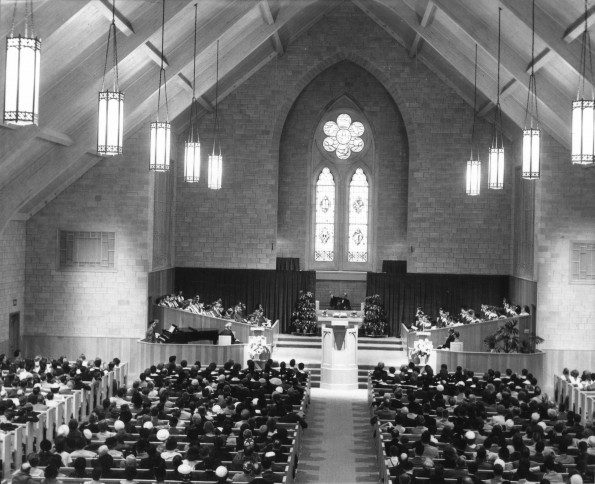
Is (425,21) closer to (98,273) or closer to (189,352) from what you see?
(189,352)

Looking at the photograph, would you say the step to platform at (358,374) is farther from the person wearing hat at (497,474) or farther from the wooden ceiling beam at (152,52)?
the person wearing hat at (497,474)

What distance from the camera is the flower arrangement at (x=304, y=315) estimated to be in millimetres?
29128

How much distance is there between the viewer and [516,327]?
82.9 feet

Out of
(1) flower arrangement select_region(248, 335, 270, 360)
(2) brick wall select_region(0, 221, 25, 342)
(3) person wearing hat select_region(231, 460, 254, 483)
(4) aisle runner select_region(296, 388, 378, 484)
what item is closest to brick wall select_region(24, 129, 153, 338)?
(2) brick wall select_region(0, 221, 25, 342)

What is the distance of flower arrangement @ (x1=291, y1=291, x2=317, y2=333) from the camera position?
29.1 meters

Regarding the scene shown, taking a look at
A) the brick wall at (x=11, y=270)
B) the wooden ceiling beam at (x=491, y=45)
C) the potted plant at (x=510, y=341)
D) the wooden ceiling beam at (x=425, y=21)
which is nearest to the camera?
the wooden ceiling beam at (x=491, y=45)

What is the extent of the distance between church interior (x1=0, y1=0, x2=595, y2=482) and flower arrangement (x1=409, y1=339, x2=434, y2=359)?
1531 millimetres

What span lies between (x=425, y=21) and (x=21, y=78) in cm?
1630

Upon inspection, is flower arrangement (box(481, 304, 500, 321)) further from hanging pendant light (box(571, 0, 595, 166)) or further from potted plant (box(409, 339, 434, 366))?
hanging pendant light (box(571, 0, 595, 166))

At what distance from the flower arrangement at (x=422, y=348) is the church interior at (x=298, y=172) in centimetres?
153

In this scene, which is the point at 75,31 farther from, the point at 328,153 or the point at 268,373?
the point at 328,153

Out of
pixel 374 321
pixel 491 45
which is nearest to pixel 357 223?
pixel 374 321

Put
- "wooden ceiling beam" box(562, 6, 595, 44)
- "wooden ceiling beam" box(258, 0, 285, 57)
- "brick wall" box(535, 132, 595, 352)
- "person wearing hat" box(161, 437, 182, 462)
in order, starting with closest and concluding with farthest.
Result: 1. "person wearing hat" box(161, 437, 182, 462)
2. "wooden ceiling beam" box(562, 6, 595, 44)
3. "wooden ceiling beam" box(258, 0, 285, 57)
4. "brick wall" box(535, 132, 595, 352)

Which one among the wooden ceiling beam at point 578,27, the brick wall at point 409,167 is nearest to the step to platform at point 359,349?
the brick wall at point 409,167
